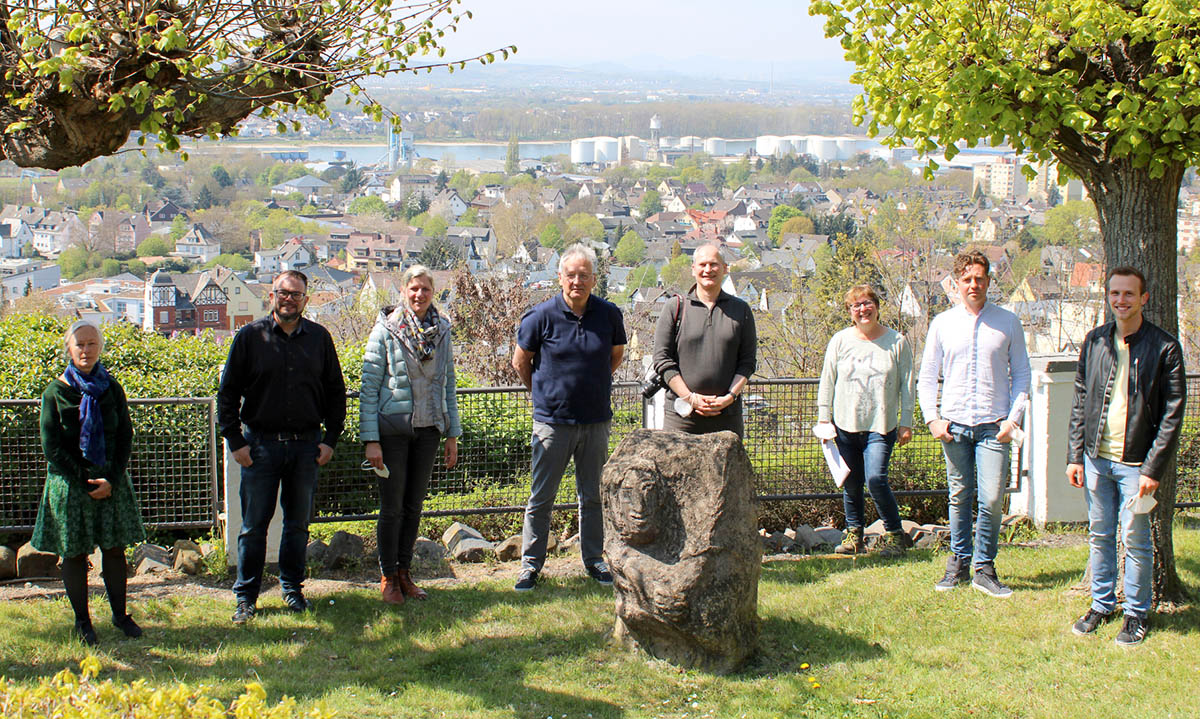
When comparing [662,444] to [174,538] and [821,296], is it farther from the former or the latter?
[821,296]

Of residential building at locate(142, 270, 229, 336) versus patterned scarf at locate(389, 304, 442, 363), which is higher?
patterned scarf at locate(389, 304, 442, 363)

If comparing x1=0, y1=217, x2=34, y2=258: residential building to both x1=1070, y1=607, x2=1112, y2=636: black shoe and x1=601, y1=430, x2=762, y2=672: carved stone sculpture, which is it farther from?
x1=1070, y1=607, x2=1112, y2=636: black shoe

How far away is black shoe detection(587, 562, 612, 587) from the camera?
5973mm

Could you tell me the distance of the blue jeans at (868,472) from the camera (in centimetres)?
618

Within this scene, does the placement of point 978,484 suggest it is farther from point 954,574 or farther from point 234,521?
point 234,521

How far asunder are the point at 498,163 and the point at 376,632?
5948 inches

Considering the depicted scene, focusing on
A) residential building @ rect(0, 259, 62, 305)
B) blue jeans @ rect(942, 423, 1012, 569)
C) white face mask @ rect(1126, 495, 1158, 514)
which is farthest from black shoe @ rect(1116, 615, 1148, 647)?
residential building @ rect(0, 259, 62, 305)

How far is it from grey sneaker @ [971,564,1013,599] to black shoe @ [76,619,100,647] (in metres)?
4.62

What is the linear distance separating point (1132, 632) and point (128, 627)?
4947 millimetres

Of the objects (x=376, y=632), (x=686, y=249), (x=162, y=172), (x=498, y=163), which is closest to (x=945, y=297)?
(x=376, y=632)

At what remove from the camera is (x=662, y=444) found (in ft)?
15.9

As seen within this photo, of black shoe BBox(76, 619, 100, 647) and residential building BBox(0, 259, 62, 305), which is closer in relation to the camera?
black shoe BBox(76, 619, 100, 647)

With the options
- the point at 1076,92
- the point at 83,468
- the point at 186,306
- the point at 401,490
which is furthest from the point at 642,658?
the point at 186,306

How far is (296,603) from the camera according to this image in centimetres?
552
